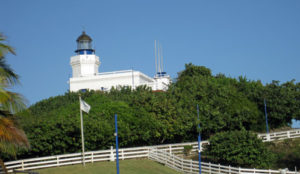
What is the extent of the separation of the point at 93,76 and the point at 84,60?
426cm

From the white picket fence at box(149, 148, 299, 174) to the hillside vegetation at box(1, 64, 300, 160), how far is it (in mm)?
2790

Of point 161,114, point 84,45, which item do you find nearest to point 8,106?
point 161,114

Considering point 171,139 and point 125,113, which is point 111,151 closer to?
point 125,113

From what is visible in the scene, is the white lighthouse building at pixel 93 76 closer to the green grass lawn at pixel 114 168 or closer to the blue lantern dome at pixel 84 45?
the blue lantern dome at pixel 84 45

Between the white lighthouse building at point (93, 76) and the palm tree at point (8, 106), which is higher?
the white lighthouse building at point (93, 76)

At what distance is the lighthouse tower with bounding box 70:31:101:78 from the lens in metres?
65.5

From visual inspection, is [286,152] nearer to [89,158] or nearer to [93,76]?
[89,158]

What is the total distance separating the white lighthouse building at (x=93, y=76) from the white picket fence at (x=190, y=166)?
24540mm

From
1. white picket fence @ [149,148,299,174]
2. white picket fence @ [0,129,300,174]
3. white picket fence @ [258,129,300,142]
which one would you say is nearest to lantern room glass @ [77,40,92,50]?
white picket fence @ [0,129,300,174]

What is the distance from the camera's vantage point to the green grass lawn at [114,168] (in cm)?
2952

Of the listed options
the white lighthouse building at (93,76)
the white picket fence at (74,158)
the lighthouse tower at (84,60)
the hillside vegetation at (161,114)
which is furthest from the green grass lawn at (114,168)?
the lighthouse tower at (84,60)

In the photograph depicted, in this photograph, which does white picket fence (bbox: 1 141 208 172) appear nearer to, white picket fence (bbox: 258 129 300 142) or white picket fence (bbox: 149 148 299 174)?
white picket fence (bbox: 149 148 299 174)

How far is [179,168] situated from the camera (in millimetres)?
32812

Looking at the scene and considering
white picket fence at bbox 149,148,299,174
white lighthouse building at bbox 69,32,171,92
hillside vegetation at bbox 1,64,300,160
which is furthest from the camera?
white lighthouse building at bbox 69,32,171,92
